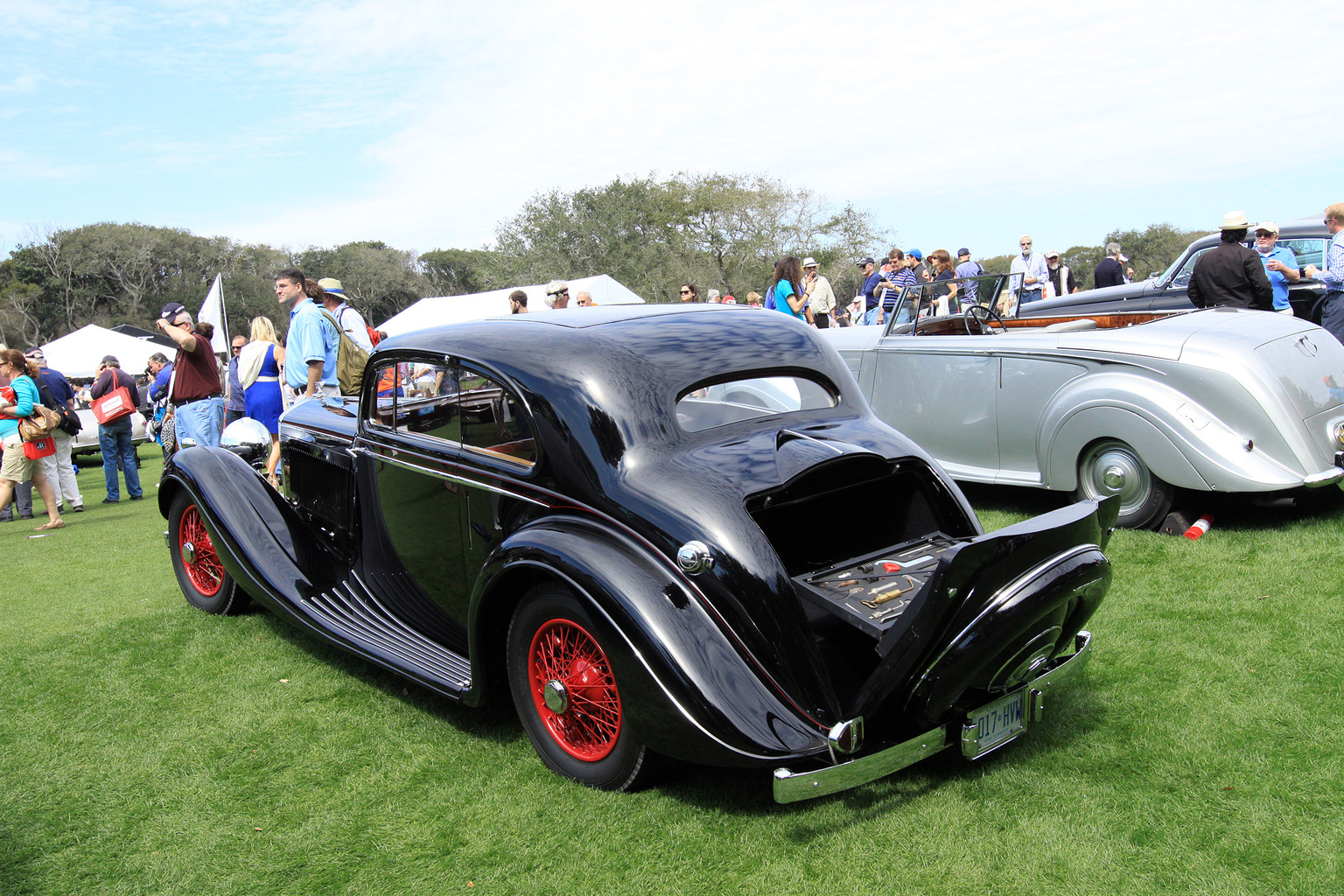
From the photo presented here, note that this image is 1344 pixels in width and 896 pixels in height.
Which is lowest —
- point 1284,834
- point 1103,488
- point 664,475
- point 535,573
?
point 1284,834

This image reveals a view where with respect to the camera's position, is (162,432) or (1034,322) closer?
(1034,322)

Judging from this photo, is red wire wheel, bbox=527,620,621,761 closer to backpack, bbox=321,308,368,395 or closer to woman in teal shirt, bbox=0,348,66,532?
backpack, bbox=321,308,368,395

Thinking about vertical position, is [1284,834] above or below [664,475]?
below

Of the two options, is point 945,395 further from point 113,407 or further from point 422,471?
point 113,407

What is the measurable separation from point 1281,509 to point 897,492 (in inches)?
152

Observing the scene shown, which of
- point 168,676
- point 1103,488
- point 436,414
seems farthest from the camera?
point 1103,488

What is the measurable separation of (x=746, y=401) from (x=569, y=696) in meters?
1.56

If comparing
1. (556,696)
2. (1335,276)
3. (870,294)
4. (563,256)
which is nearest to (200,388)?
(556,696)

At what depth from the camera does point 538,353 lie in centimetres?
352

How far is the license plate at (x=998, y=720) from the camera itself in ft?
9.52

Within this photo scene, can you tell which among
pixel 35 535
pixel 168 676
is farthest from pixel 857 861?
pixel 35 535

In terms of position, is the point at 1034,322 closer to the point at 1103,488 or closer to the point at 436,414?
the point at 1103,488

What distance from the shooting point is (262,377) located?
8.47 meters

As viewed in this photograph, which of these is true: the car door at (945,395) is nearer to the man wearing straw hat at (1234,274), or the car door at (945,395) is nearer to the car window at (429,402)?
the man wearing straw hat at (1234,274)
